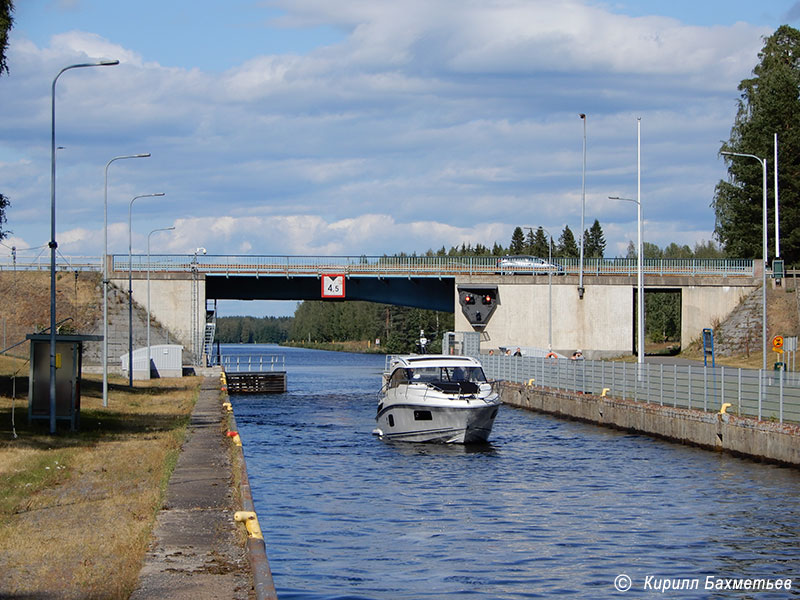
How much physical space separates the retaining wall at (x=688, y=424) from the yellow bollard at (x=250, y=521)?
1754 cm

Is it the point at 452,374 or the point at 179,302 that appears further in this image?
the point at 179,302

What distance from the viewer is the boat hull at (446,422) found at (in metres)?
36.3

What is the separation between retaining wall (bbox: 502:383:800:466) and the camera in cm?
2952

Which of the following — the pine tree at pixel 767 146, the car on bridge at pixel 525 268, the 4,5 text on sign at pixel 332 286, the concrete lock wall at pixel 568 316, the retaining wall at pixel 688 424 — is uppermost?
the pine tree at pixel 767 146

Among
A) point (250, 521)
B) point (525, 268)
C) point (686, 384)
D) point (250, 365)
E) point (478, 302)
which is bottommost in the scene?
point (250, 521)

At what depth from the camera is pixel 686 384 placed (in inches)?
1481

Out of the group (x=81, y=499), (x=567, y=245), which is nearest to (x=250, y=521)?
(x=81, y=499)

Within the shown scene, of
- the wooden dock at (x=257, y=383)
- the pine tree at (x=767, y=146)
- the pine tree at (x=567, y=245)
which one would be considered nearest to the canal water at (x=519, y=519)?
the wooden dock at (x=257, y=383)

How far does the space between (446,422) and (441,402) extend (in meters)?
0.75

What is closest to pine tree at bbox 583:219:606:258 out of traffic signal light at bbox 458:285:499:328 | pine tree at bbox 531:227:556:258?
pine tree at bbox 531:227:556:258

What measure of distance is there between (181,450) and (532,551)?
1159cm

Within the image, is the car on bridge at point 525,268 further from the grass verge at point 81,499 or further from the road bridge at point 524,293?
the grass verge at point 81,499

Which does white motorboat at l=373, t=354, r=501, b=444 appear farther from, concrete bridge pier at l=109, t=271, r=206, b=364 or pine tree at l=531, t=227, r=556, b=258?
pine tree at l=531, t=227, r=556, b=258

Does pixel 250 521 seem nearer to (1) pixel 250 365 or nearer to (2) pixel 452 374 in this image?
(2) pixel 452 374
